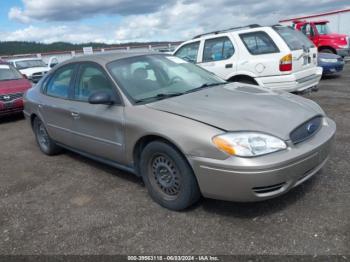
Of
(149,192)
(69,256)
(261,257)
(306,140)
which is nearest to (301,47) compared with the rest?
(306,140)

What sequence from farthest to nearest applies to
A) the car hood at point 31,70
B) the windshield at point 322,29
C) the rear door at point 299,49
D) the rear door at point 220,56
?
1. the car hood at point 31,70
2. the windshield at point 322,29
3. the rear door at point 220,56
4. the rear door at point 299,49

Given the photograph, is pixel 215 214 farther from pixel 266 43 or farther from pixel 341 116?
pixel 266 43

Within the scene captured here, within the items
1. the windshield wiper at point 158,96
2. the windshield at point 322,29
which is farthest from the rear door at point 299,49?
the windshield at point 322,29

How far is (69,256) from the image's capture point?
291cm

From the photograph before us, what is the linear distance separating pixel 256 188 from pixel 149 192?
49.4 inches

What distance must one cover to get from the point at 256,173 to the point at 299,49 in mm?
5109

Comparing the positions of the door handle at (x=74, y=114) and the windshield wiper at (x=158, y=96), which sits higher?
the windshield wiper at (x=158, y=96)

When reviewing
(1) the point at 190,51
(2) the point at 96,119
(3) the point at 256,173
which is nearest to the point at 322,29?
(1) the point at 190,51

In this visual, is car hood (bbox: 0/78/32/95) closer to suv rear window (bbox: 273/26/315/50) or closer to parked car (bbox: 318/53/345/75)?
suv rear window (bbox: 273/26/315/50)

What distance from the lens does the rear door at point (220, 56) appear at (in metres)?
7.48

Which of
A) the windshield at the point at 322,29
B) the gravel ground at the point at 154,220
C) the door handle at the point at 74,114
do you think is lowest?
the gravel ground at the point at 154,220

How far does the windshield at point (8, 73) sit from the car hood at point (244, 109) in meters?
7.84

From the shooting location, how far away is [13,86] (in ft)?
30.4

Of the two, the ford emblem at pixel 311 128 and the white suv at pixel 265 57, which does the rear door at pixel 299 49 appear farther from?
the ford emblem at pixel 311 128
